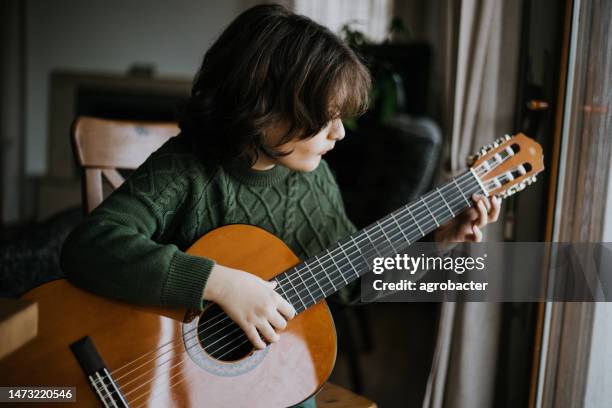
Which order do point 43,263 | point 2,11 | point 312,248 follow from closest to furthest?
point 312,248, point 43,263, point 2,11

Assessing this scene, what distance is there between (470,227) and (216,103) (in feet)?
1.57

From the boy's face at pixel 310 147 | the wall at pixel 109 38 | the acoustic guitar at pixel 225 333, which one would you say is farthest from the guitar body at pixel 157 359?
the wall at pixel 109 38

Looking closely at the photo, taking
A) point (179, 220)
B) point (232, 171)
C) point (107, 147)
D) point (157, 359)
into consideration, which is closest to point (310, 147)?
point (232, 171)

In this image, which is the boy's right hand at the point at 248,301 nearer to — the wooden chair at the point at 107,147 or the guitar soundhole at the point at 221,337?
the guitar soundhole at the point at 221,337

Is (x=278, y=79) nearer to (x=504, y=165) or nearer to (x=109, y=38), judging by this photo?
(x=504, y=165)

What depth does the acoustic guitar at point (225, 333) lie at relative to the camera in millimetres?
831

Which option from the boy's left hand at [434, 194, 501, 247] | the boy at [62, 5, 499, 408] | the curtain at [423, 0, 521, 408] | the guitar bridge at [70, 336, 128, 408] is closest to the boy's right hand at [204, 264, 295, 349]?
the boy at [62, 5, 499, 408]

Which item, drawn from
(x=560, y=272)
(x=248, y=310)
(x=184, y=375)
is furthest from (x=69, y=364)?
(x=560, y=272)

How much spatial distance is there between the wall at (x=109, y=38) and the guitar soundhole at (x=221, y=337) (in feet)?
10.8

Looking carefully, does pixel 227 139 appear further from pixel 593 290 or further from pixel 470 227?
pixel 593 290

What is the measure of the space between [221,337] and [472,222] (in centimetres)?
46

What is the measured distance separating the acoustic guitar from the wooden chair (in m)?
0.40

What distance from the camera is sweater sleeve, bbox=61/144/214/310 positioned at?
836mm

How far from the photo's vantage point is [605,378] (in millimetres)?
944
